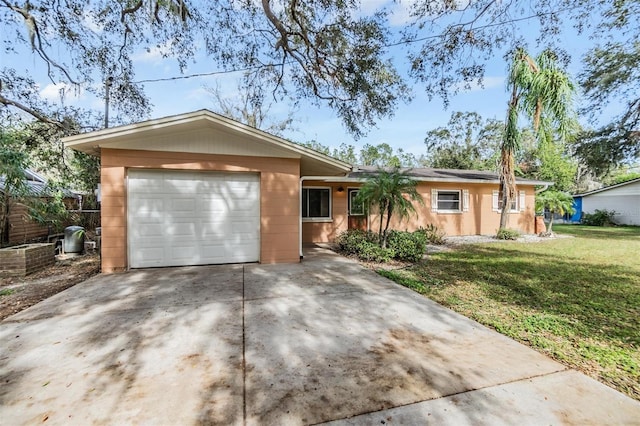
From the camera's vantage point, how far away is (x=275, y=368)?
2.50 metres

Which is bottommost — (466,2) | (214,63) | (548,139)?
(548,139)

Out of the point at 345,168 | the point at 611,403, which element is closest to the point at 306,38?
the point at 345,168

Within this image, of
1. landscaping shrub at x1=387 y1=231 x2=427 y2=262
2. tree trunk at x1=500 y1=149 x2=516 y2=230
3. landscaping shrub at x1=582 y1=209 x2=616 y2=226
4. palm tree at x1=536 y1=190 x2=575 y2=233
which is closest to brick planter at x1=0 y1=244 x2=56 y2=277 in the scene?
landscaping shrub at x1=387 y1=231 x2=427 y2=262

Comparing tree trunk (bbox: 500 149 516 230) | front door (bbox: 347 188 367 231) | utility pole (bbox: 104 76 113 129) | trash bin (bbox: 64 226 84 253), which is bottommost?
trash bin (bbox: 64 226 84 253)

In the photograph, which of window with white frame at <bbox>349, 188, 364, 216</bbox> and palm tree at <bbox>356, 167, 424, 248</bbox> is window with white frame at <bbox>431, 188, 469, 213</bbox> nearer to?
window with white frame at <bbox>349, 188, 364, 216</bbox>

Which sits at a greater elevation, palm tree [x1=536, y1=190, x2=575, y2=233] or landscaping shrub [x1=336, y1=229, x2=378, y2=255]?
palm tree [x1=536, y1=190, x2=575, y2=233]

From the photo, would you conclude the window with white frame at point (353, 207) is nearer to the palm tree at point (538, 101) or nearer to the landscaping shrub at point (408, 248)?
the landscaping shrub at point (408, 248)

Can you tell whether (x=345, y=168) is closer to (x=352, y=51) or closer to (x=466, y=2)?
(x=352, y=51)

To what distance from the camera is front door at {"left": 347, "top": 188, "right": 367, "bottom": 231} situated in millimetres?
11219

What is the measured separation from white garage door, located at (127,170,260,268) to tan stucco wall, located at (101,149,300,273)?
17cm

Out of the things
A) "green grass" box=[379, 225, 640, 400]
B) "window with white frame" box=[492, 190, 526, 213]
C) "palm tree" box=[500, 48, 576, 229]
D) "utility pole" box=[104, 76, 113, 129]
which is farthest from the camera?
"window with white frame" box=[492, 190, 526, 213]

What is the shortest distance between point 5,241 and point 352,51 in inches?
Answer: 471

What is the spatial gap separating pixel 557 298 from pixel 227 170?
660cm

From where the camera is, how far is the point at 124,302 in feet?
13.7
